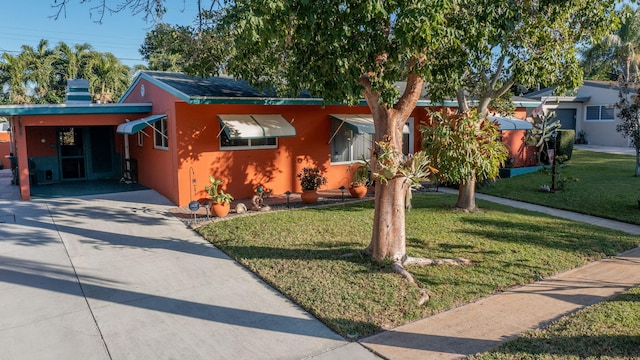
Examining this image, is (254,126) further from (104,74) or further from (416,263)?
(104,74)

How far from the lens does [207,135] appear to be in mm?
13578

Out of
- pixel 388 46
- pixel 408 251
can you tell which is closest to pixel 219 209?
pixel 408 251

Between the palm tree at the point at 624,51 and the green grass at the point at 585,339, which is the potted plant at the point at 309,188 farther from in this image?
the palm tree at the point at 624,51

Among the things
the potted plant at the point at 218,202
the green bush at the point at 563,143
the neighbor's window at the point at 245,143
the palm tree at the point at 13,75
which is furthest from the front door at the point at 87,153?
the green bush at the point at 563,143

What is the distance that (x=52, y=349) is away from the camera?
528cm

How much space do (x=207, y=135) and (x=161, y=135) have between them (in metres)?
2.43

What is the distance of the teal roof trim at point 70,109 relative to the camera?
1349 cm

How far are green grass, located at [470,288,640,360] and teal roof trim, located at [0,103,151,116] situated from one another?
14353 millimetres

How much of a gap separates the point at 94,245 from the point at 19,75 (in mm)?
30817

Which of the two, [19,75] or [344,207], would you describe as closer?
[344,207]

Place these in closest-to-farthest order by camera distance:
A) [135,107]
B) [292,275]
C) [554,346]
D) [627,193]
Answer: [554,346]
[292,275]
[627,193]
[135,107]

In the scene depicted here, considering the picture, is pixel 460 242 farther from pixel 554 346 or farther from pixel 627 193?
pixel 627 193

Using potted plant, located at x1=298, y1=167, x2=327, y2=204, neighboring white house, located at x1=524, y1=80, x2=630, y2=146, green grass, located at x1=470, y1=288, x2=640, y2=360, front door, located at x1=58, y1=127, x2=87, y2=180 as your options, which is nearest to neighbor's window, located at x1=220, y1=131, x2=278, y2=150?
potted plant, located at x1=298, y1=167, x2=327, y2=204

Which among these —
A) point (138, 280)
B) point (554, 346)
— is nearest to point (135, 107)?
point (138, 280)
